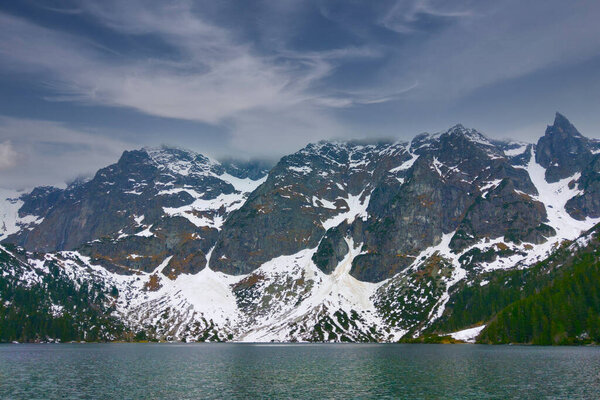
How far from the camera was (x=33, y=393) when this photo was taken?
7169cm

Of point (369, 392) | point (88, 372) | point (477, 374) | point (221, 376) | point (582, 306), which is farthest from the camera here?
point (582, 306)

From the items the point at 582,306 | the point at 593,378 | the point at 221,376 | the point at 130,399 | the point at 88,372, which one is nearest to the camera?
the point at 130,399

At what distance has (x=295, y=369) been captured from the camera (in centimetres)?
11200

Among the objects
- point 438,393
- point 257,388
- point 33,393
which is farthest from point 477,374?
point 33,393

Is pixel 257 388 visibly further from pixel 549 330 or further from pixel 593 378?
pixel 549 330

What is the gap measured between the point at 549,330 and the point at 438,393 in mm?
149734

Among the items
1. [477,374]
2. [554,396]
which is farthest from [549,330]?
[554,396]

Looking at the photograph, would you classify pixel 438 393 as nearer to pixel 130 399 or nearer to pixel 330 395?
pixel 330 395

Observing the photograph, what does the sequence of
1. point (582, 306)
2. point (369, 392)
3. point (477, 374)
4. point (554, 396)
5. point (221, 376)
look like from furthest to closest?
point (582, 306), point (221, 376), point (477, 374), point (369, 392), point (554, 396)

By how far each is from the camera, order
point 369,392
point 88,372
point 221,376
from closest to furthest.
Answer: point 369,392, point 221,376, point 88,372

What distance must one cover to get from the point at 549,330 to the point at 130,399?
586 ft

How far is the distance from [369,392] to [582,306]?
508 ft

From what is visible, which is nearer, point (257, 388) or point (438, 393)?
point (438, 393)

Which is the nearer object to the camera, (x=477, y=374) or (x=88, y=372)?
(x=477, y=374)
